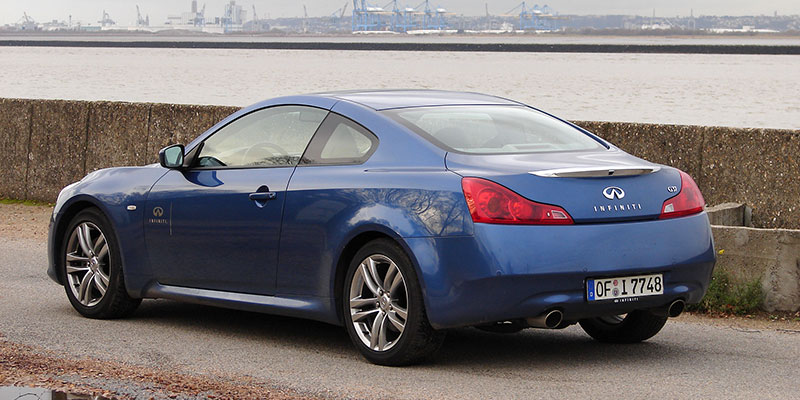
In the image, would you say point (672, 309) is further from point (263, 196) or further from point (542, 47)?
point (542, 47)

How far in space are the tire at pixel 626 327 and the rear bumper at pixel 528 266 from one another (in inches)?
34.2

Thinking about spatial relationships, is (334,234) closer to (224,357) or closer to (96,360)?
(224,357)

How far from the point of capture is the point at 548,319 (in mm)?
5809

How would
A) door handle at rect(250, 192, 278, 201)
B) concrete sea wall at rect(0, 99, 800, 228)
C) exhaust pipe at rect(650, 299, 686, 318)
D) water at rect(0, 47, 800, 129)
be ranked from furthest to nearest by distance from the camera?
water at rect(0, 47, 800, 129), concrete sea wall at rect(0, 99, 800, 228), door handle at rect(250, 192, 278, 201), exhaust pipe at rect(650, 299, 686, 318)

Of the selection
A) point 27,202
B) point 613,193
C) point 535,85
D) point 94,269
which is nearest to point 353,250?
point 613,193

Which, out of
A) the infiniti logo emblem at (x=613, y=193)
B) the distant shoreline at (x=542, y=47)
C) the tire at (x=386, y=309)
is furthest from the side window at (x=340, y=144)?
the distant shoreline at (x=542, y=47)

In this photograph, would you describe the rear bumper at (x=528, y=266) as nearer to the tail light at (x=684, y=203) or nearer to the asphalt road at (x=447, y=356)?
the tail light at (x=684, y=203)

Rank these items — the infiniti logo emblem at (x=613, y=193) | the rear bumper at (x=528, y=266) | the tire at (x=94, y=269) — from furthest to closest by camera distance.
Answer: the tire at (x=94, y=269) → the infiniti logo emblem at (x=613, y=193) → the rear bumper at (x=528, y=266)

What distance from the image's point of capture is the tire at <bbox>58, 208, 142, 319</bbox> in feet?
24.7

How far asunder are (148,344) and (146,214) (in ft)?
2.77

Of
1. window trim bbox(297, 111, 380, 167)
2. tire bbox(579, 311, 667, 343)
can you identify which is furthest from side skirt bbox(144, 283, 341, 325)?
tire bbox(579, 311, 667, 343)

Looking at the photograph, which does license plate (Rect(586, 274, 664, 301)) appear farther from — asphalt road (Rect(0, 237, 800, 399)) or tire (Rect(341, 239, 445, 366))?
tire (Rect(341, 239, 445, 366))

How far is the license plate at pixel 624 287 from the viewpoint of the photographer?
→ 5.81 m

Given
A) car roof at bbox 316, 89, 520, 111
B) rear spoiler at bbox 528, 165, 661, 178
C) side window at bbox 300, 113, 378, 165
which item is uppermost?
car roof at bbox 316, 89, 520, 111
